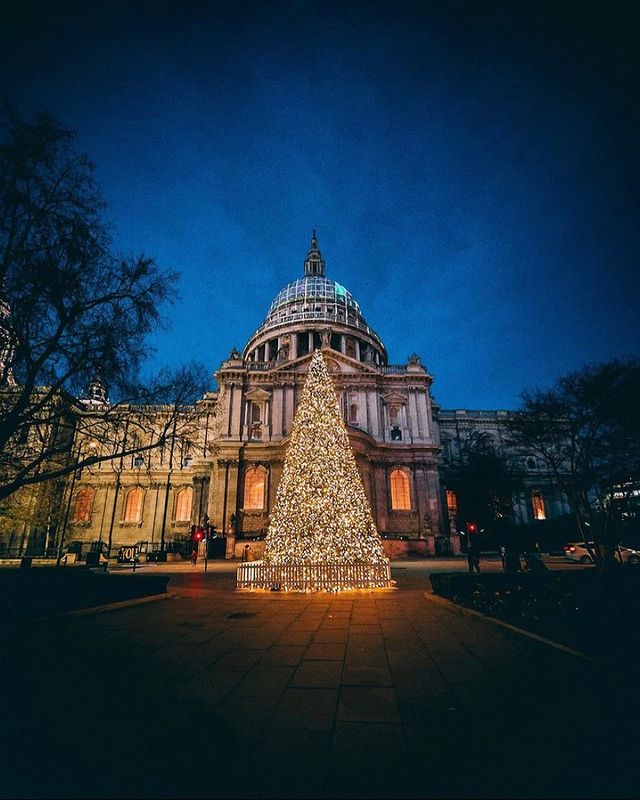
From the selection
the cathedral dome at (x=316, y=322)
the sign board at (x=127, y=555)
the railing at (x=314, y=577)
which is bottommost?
the sign board at (x=127, y=555)

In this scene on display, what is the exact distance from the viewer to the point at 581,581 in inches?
403

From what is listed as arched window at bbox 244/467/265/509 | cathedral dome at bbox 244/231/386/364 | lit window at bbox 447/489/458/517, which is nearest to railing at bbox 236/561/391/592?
arched window at bbox 244/467/265/509

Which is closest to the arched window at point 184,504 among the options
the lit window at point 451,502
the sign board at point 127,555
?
the sign board at point 127,555

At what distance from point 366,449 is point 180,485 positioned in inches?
974

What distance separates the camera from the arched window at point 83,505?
1773 inches

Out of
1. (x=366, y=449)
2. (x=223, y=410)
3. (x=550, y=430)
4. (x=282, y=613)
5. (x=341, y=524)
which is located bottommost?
(x=282, y=613)

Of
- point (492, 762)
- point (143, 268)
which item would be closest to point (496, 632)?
point (492, 762)

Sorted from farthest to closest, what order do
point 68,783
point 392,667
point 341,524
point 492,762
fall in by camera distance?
point 341,524
point 392,667
point 492,762
point 68,783

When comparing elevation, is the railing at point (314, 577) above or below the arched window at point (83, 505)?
below

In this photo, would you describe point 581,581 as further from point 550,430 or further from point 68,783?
point 68,783

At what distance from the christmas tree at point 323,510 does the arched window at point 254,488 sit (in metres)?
21.7

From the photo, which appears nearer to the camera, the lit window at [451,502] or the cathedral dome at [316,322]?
the lit window at [451,502]

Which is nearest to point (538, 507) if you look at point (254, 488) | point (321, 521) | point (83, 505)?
point (254, 488)

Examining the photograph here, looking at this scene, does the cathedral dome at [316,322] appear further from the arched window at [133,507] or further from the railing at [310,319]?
the arched window at [133,507]
